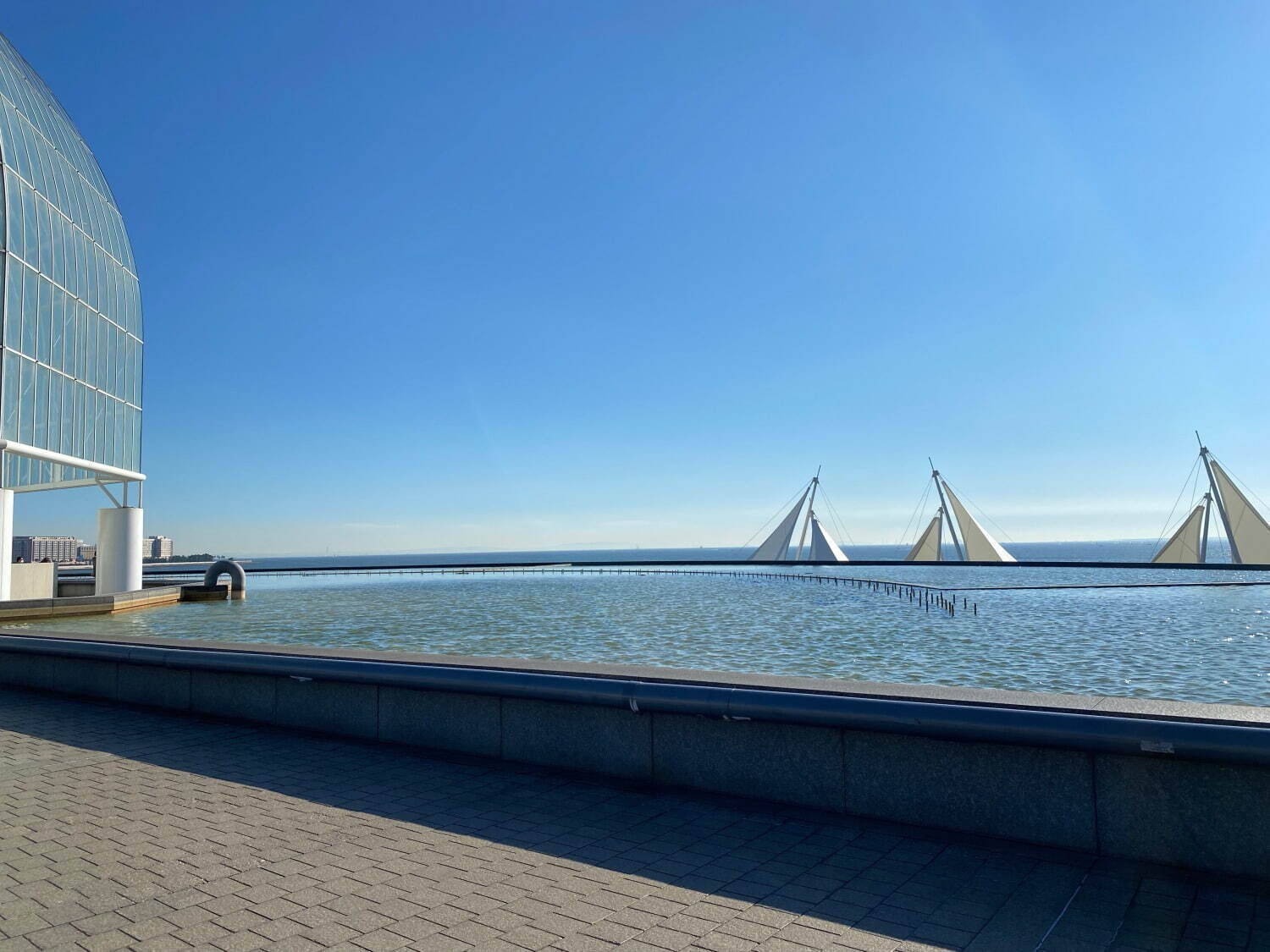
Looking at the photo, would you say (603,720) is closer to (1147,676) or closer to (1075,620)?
(1147,676)

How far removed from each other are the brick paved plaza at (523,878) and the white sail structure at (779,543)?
110 m

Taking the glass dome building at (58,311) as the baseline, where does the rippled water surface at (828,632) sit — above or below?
below

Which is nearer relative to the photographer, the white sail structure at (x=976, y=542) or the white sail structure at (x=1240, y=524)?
the white sail structure at (x=1240, y=524)

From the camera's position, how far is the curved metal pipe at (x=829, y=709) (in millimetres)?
4539

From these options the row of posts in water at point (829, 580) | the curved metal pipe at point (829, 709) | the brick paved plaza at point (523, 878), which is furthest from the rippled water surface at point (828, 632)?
the brick paved plaza at point (523, 878)

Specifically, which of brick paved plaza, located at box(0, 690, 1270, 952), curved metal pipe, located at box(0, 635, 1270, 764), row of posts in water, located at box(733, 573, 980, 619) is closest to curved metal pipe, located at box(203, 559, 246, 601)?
row of posts in water, located at box(733, 573, 980, 619)

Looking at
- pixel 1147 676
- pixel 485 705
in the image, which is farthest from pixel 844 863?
pixel 1147 676

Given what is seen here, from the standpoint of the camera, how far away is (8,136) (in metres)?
26.0

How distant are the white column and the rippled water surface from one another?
2.20 m

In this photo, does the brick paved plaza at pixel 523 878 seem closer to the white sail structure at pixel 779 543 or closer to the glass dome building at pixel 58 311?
the glass dome building at pixel 58 311

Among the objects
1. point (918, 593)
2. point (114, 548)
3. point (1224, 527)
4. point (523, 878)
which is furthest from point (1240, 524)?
point (523, 878)

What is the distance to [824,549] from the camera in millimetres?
113938

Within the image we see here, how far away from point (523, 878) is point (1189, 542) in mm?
110835

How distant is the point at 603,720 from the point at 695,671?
1.00m
